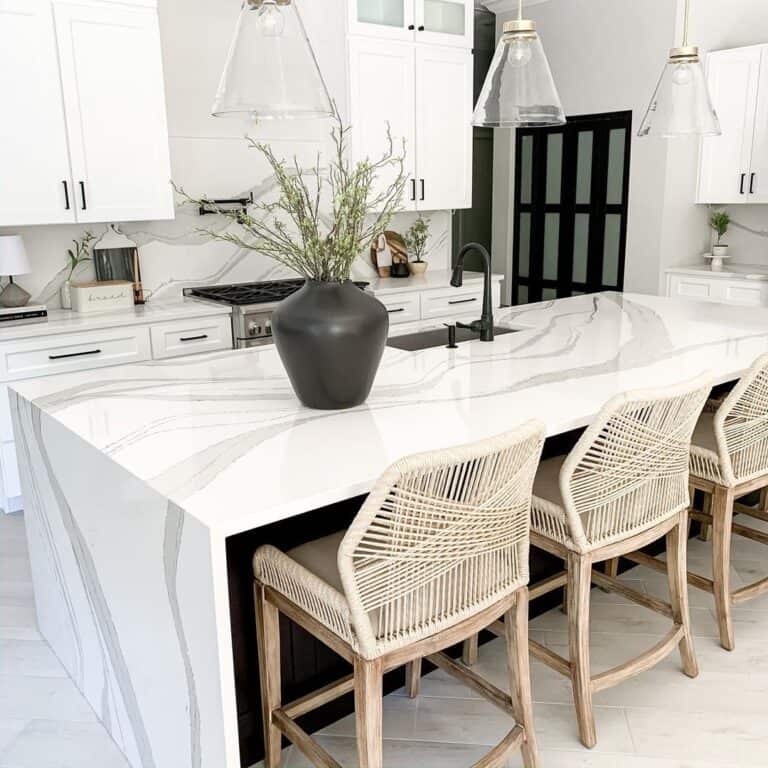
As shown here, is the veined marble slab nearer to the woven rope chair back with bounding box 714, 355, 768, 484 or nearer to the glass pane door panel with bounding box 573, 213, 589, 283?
the woven rope chair back with bounding box 714, 355, 768, 484

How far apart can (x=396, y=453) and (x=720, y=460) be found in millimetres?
1229

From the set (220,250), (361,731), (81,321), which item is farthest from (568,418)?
(220,250)

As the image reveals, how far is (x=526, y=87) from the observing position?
2.52m

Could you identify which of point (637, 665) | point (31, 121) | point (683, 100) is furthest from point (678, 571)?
point (31, 121)

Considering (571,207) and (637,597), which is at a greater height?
(571,207)

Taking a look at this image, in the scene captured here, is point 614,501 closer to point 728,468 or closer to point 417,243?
point 728,468

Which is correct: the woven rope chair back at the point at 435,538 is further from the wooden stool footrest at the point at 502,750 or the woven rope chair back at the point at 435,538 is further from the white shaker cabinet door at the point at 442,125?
the white shaker cabinet door at the point at 442,125

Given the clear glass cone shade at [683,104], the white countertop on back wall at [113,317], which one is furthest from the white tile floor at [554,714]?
the clear glass cone shade at [683,104]

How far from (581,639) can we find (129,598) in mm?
1180

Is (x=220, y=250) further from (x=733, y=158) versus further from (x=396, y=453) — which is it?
(x=733, y=158)

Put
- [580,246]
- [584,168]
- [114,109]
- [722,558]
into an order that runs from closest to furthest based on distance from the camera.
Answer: [722,558] → [114,109] → [584,168] → [580,246]

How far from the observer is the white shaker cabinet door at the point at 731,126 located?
5.47m

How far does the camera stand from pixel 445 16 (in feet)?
17.1

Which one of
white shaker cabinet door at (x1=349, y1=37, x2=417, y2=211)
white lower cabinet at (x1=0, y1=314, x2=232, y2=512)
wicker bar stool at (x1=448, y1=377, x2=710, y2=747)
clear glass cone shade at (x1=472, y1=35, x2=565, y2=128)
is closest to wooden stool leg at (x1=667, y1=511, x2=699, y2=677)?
wicker bar stool at (x1=448, y1=377, x2=710, y2=747)
